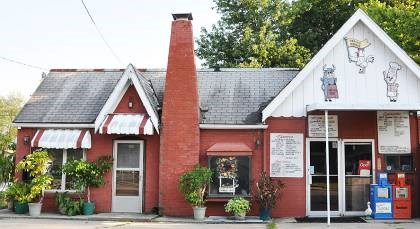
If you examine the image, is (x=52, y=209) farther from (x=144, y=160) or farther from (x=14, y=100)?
(x=14, y=100)

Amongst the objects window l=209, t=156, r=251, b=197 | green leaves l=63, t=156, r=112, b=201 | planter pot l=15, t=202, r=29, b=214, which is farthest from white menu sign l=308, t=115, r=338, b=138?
planter pot l=15, t=202, r=29, b=214

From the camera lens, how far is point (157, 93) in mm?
18156

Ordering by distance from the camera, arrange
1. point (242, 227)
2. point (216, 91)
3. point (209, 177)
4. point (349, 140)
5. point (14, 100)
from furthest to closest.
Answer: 1. point (14, 100)
2. point (216, 91)
3. point (349, 140)
4. point (209, 177)
5. point (242, 227)

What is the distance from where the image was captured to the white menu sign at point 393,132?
52.2 ft

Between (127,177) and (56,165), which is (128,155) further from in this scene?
(56,165)

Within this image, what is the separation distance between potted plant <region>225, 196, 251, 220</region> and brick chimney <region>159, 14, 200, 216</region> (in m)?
1.55

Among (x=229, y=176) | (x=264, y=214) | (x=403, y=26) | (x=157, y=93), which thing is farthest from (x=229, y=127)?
(x=403, y=26)

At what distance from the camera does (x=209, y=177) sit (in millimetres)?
15039

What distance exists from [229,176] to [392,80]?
6.36 meters

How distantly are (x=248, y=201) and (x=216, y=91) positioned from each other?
4618 millimetres

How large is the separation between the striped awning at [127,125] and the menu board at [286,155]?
13.6ft

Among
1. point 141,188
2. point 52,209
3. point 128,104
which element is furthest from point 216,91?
point 52,209

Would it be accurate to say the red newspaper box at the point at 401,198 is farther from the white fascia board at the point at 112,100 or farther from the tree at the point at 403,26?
the tree at the point at 403,26

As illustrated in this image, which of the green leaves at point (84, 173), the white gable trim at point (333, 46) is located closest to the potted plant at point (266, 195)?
the white gable trim at point (333, 46)
